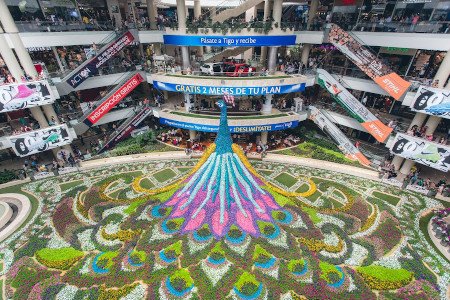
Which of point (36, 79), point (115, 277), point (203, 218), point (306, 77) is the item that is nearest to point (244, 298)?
point (203, 218)

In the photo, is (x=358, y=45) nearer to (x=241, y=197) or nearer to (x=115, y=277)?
(x=241, y=197)

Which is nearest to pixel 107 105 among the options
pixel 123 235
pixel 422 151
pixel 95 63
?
pixel 95 63

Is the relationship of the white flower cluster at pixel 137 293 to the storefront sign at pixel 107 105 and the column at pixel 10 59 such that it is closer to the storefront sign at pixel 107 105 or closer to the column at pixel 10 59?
the storefront sign at pixel 107 105

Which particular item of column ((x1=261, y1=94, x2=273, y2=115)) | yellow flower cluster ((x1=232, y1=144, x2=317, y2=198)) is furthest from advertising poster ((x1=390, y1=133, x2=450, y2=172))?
column ((x1=261, y1=94, x2=273, y2=115))

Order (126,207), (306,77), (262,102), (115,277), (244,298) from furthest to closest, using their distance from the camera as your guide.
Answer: (262,102), (306,77), (126,207), (115,277), (244,298)

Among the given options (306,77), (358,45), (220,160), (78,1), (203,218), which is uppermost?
(78,1)

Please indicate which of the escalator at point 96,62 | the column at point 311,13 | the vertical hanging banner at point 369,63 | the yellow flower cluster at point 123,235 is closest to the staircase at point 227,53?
the column at point 311,13

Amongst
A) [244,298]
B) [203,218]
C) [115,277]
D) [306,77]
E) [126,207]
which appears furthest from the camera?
[306,77]
